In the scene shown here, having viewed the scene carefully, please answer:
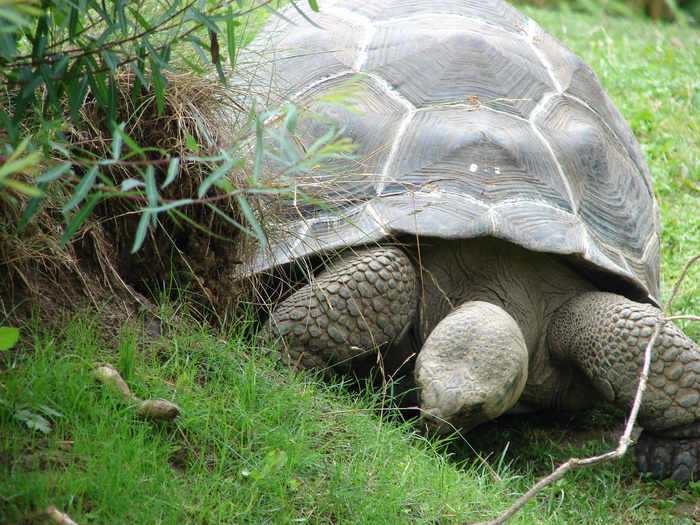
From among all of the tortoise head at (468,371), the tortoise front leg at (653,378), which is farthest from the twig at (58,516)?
the tortoise front leg at (653,378)

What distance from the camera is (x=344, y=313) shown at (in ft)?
9.53

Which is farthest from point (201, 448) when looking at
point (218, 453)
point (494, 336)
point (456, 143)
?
point (456, 143)

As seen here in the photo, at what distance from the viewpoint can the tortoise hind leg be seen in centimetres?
287

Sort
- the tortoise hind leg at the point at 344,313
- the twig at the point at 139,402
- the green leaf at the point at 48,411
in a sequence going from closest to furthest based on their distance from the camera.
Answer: the green leaf at the point at 48,411, the twig at the point at 139,402, the tortoise hind leg at the point at 344,313

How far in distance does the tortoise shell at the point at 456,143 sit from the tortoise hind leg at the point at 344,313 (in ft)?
0.40

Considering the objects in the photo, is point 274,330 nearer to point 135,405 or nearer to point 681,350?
point 135,405

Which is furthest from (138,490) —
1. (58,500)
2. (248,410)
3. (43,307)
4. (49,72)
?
(49,72)

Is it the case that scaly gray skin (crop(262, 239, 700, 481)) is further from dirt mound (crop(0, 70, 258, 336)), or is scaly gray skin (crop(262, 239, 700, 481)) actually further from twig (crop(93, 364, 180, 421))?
twig (crop(93, 364, 180, 421))

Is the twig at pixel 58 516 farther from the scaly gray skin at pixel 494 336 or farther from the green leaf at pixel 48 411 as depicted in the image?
the scaly gray skin at pixel 494 336

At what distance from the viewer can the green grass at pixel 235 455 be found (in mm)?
1803

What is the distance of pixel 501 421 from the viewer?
11.2 ft

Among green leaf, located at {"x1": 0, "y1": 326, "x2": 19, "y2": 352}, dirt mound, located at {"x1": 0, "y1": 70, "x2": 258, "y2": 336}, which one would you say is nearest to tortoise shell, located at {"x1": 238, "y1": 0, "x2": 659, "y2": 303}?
dirt mound, located at {"x1": 0, "y1": 70, "x2": 258, "y2": 336}

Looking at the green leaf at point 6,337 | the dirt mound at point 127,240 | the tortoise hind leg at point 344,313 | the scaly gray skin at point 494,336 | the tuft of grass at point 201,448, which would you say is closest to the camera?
the green leaf at point 6,337

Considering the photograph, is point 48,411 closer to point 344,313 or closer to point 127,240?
point 127,240
